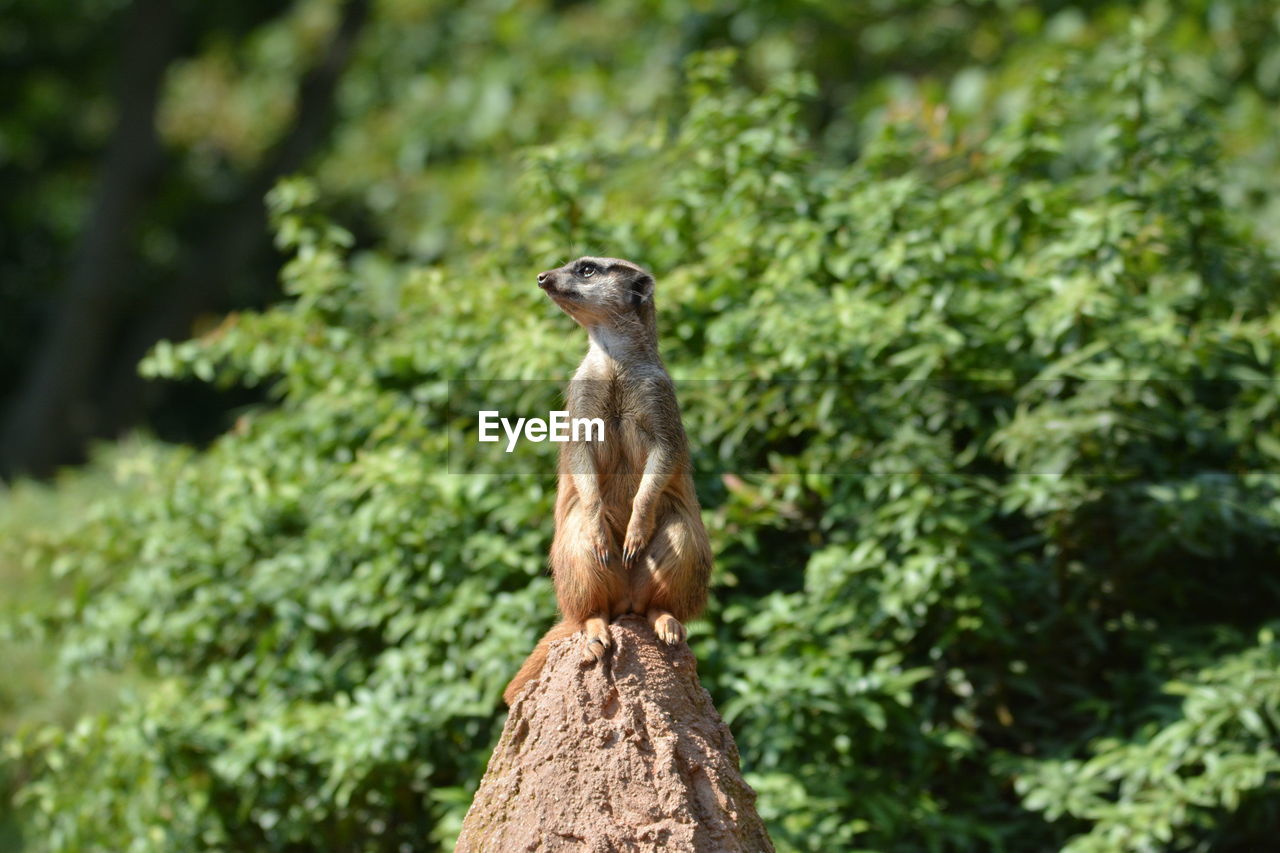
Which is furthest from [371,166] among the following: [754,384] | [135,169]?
[754,384]

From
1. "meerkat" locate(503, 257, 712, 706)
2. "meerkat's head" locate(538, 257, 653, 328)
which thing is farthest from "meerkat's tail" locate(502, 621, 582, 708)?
"meerkat's head" locate(538, 257, 653, 328)

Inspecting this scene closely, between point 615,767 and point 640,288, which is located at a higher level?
point 640,288

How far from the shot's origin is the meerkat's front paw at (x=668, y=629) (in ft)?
13.4

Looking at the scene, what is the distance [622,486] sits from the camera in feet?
13.8

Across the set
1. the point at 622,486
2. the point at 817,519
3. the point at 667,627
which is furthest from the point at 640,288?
the point at 817,519

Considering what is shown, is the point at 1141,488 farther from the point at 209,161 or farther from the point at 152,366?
the point at 209,161

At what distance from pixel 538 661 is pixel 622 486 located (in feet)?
1.90

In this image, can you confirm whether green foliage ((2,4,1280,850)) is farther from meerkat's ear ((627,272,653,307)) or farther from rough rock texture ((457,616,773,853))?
meerkat's ear ((627,272,653,307))

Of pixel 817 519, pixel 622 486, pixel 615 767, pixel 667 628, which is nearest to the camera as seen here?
pixel 615 767

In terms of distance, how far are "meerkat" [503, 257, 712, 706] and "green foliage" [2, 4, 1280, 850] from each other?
120 cm

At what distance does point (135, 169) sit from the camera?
14367mm

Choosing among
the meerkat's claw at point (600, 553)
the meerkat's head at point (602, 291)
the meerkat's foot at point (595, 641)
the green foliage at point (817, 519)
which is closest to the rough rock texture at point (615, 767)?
the meerkat's foot at point (595, 641)

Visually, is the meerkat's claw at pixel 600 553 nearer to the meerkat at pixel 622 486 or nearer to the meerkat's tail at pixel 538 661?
the meerkat at pixel 622 486

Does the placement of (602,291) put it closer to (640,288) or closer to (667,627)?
(640,288)
